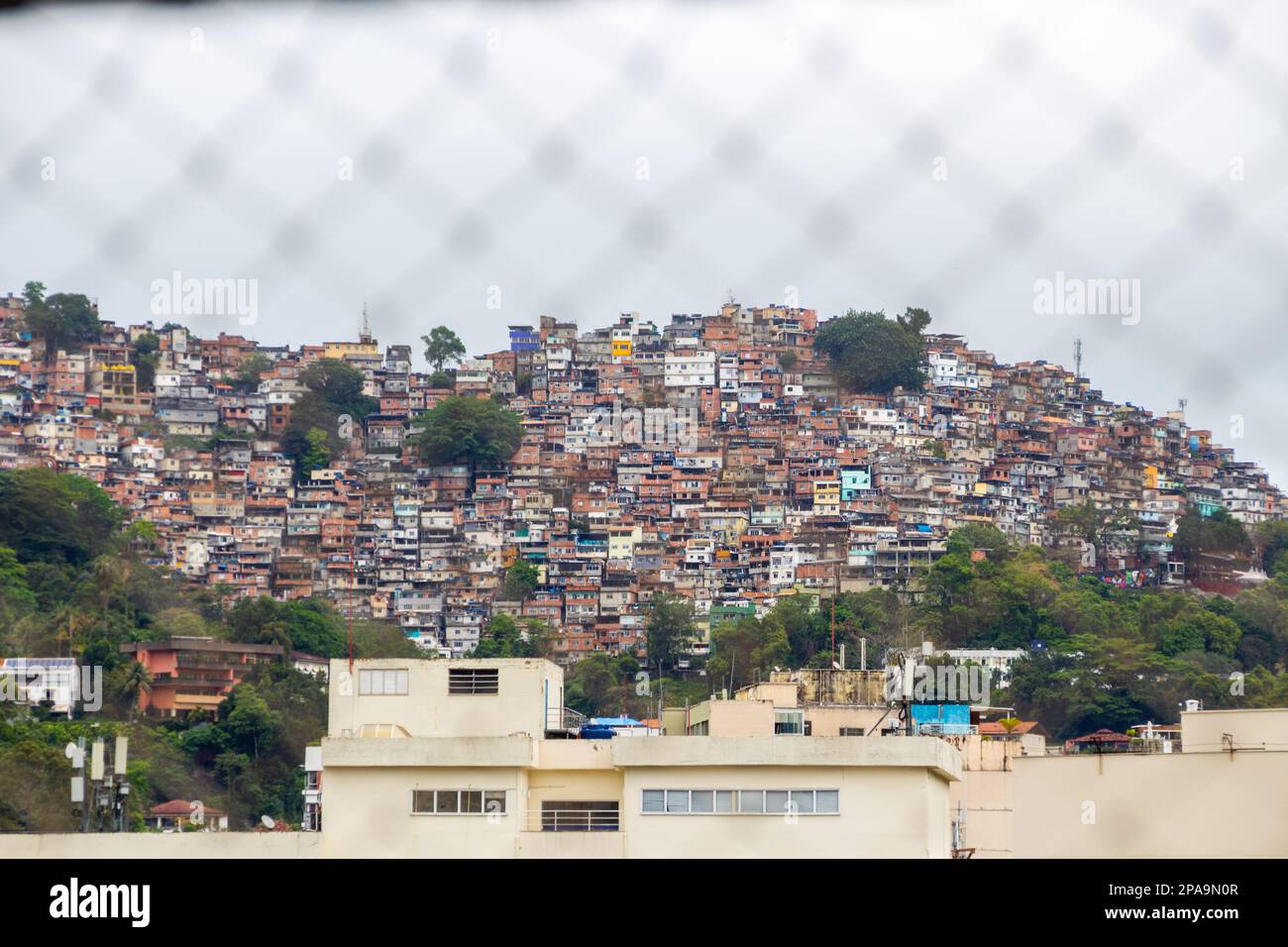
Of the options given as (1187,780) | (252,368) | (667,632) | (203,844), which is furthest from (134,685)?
(1187,780)

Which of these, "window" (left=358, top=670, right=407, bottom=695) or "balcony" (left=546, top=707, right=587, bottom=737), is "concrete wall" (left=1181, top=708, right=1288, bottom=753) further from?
"window" (left=358, top=670, right=407, bottom=695)

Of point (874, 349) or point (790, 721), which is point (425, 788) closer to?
point (790, 721)

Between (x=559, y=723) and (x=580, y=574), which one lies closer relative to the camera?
(x=559, y=723)

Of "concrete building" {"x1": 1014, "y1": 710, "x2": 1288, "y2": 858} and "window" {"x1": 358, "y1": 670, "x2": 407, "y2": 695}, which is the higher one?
"window" {"x1": 358, "y1": 670, "x2": 407, "y2": 695}

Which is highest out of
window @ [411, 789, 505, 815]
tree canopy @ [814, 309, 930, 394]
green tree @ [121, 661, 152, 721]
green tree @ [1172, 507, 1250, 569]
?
tree canopy @ [814, 309, 930, 394]

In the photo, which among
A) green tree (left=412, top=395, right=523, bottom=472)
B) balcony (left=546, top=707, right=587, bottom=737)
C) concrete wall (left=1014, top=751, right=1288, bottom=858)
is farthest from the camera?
green tree (left=412, top=395, right=523, bottom=472)

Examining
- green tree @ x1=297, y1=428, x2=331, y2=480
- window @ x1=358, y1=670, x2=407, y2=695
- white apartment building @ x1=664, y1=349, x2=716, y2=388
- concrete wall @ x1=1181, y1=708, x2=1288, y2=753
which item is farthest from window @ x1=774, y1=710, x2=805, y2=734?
green tree @ x1=297, y1=428, x2=331, y2=480

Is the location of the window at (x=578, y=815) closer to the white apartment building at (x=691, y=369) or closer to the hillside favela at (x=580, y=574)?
the hillside favela at (x=580, y=574)

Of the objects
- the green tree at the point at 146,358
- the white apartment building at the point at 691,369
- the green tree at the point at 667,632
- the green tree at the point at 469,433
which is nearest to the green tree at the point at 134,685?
the green tree at the point at 667,632
